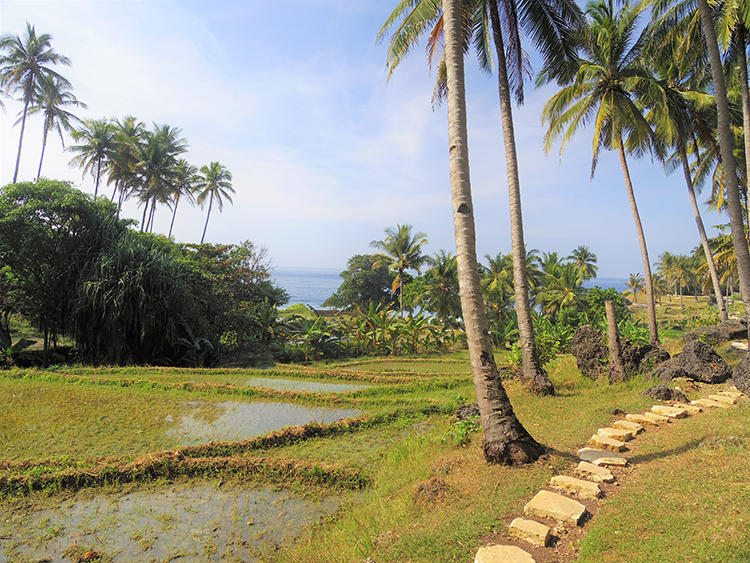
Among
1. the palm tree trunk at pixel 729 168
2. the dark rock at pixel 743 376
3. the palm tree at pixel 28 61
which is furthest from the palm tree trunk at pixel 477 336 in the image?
the palm tree at pixel 28 61

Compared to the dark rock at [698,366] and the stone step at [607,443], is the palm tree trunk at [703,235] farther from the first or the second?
the stone step at [607,443]

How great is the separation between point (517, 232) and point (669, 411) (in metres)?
4.21

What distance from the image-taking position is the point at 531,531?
3.24m

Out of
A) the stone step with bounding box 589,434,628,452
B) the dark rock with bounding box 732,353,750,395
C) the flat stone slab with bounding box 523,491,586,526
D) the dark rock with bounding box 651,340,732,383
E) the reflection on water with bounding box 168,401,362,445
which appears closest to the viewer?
the flat stone slab with bounding box 523,491,586,526

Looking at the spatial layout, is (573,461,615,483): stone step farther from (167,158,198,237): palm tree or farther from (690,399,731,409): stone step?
(167,158,198,237): palm tree

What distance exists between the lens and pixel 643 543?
2.96m

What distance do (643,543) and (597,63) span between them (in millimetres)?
14584

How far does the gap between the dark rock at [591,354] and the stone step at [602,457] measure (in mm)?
5542

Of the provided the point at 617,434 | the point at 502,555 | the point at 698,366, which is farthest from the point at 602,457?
the point at 698,366

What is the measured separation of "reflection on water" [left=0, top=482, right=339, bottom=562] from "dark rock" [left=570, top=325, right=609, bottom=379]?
7.54 m

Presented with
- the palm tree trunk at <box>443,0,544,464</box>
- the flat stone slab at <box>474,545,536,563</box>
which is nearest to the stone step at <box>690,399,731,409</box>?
the palm tree trunk at <box>443,0,544,464</box>

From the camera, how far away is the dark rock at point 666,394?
7.19 m

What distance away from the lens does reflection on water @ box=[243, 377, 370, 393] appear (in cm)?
1265

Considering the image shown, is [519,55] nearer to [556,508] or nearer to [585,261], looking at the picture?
[556,508]
